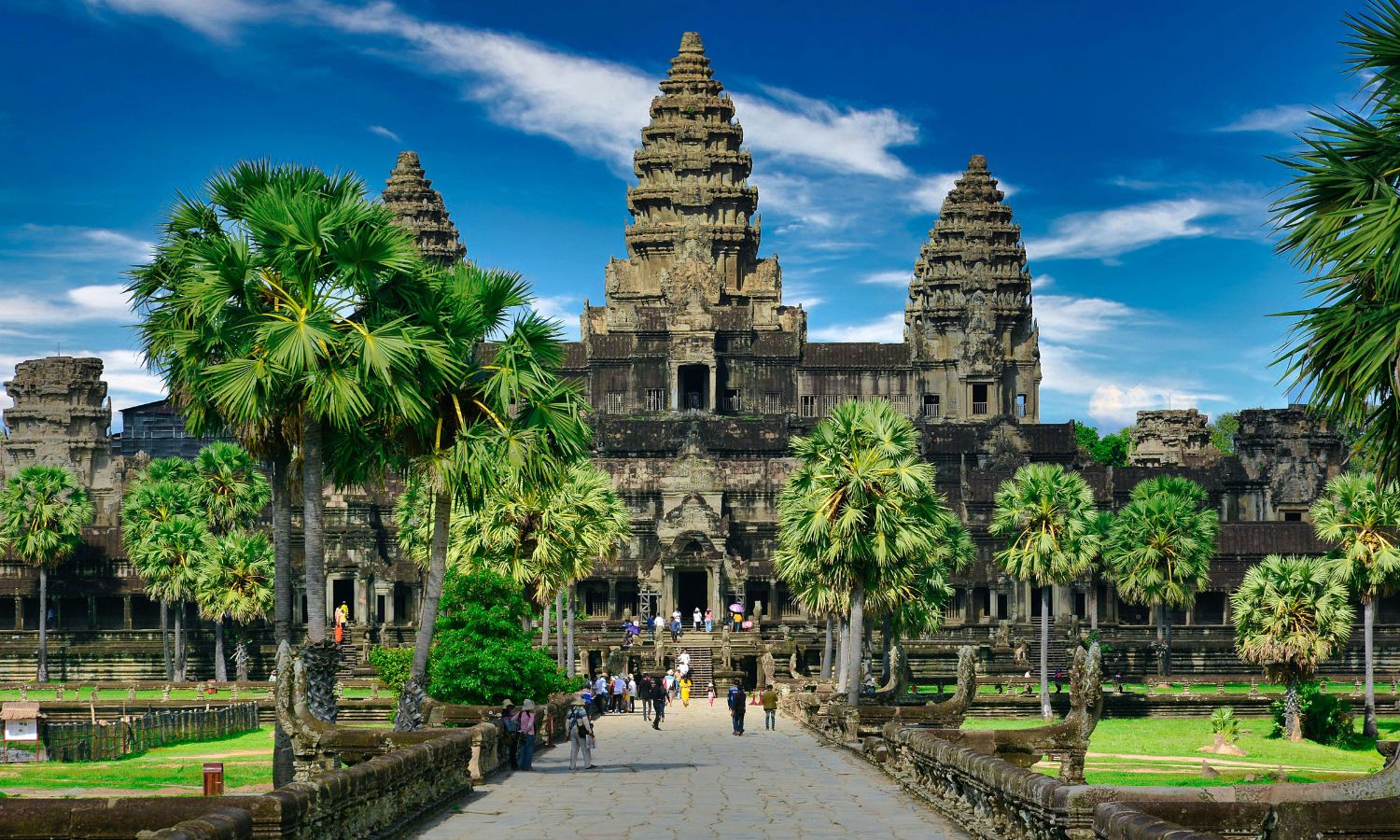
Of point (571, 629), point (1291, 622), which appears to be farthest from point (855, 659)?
point (1291, 622)

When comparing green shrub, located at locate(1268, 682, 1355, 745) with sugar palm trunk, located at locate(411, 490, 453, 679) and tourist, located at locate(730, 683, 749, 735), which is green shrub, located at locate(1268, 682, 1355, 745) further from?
sugar palm trunk, located at locate(411, 490, 453, 679)

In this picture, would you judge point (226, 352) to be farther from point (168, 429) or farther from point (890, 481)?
point (168, 429)

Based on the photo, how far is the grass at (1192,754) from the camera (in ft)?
137

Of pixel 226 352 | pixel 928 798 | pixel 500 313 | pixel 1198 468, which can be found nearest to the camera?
pixel 928 798

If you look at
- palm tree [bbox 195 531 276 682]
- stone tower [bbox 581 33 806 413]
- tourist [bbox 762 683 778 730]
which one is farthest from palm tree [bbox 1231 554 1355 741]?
stone tower [bbox 581 33 806 413]

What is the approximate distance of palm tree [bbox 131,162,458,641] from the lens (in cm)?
2623

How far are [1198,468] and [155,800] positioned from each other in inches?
3932

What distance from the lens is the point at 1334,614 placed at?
5588 centimetres

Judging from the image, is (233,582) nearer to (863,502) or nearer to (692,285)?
(863,502)

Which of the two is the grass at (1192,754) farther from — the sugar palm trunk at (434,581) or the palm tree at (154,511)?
the palm tree at (154,511)

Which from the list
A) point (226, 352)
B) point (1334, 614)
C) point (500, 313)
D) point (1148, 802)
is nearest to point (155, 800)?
point (1148, 802)

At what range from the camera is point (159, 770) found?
1577 inches

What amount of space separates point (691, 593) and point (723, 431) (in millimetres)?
13438

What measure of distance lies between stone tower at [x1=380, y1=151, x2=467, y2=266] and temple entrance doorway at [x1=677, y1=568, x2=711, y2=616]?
4487 cm
